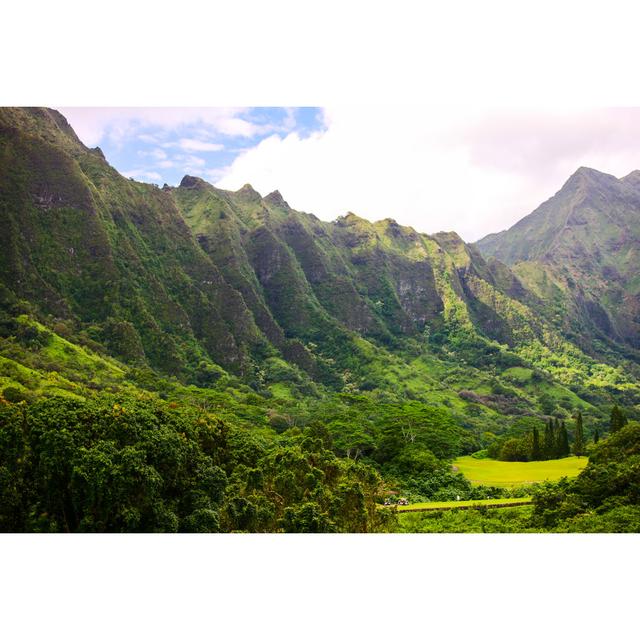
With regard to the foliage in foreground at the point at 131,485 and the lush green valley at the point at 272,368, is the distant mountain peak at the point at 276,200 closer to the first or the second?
the lush green valley at the point at 272,368

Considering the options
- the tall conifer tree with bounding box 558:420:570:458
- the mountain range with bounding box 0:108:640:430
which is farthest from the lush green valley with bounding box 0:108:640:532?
the mountain range with bounding box 0:108:640:430

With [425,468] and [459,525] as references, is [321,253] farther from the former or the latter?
[459,525]

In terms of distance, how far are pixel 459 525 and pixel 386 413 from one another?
32.6 m

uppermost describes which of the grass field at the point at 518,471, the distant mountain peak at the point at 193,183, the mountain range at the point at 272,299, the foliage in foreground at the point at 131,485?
the distant mountain peak at the point at 193,183

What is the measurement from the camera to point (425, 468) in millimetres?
35406

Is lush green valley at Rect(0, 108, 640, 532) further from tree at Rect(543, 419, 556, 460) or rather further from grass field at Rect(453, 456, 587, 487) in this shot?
grass field at Rect(453, 456, 587, 487)

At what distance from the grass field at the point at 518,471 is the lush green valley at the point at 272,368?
14.4 inches

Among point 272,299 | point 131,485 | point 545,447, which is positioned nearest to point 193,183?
point 272,299

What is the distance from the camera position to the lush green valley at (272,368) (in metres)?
17.0

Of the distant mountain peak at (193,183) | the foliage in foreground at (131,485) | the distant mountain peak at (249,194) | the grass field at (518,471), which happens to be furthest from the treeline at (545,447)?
the distant mountain peak at (249,194)

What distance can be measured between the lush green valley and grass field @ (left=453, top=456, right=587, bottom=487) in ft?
1.20

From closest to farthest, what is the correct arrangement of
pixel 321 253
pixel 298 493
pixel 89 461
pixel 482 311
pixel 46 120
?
1. pixel 89 461
2. pixel 298 493
3. pixel 46 120
4. pixel 321 253
5. pixel 482 311

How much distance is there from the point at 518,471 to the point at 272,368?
62.5m

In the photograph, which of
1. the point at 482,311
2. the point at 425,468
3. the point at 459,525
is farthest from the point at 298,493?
the point at 482,311
